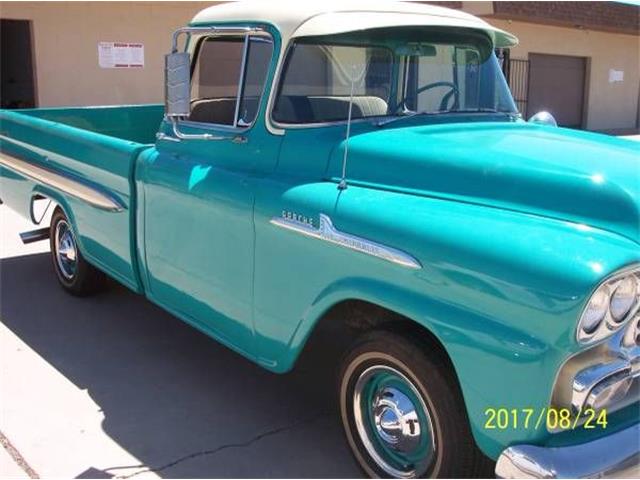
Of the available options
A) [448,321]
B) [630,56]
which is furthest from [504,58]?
[630,56]

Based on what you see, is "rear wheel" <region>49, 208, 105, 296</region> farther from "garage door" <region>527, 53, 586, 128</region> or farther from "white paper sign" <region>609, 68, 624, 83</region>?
"white paper sign" <region>609, 68, 624, 83</region>

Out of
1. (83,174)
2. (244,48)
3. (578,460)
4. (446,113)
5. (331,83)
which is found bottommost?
(578,460)

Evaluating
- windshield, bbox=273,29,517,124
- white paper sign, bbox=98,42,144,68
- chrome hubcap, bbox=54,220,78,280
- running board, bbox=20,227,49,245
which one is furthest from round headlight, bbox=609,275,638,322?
white paper sign, bbox=98,42,144,68

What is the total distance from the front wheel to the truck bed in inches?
72.9

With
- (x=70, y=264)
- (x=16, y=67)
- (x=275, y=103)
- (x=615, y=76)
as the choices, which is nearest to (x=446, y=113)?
(x=275, y=103)

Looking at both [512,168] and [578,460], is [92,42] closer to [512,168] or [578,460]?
[512,168]

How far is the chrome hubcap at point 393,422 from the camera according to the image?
106 inches

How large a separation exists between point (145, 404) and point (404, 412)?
163 centimetres

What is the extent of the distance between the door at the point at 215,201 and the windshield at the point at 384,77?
0.17m

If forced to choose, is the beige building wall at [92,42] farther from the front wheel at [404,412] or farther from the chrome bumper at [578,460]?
the chrome bumper at [578,460]

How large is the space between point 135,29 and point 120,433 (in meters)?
9.70

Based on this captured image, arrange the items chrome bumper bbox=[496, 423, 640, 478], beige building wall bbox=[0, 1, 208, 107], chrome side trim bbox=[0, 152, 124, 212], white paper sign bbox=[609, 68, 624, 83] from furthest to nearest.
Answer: white paper sign bbox=[609, 68, 624, 83]
beige building wall bbox=[0, 1, 208, 107]
chrome side trim bbox=[0, 152, 124, 212]
chrome bumper bbox=[496, 423, 640, 478]

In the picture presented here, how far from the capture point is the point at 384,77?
3.54 meters

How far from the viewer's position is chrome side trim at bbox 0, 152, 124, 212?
438 centimetres
